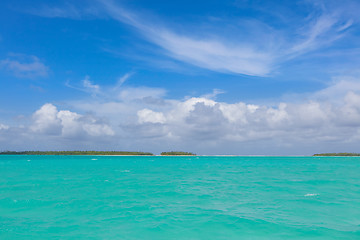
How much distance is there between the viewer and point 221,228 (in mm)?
17672

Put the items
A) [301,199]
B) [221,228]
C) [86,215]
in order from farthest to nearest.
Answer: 1. [301,199]
2. [86,215]
3. [221,228]

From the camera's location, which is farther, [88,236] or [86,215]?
[86,215]

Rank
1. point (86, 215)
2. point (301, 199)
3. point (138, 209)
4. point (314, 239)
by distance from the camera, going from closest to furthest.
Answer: point (314, 239) → point (86, 215) → point (138, 209) → point (301, 199)

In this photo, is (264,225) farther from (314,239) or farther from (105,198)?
(105,198)

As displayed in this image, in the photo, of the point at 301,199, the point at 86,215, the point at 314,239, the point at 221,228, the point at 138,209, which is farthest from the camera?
the point at 301,199

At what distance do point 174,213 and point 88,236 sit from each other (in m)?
7.32

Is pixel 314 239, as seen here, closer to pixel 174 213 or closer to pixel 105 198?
pixel 174 213

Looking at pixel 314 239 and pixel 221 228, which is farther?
pixel 221 228

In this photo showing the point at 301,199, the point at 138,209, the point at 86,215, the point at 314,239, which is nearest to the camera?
the point at 314,239

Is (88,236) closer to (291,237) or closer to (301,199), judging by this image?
(291,237)

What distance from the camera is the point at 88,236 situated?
1625 cm

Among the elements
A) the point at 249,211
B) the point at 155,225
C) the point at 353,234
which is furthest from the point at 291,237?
the point at 155,225

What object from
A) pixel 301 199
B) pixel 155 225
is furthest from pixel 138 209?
pixel 301 199

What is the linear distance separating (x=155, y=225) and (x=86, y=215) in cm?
632
